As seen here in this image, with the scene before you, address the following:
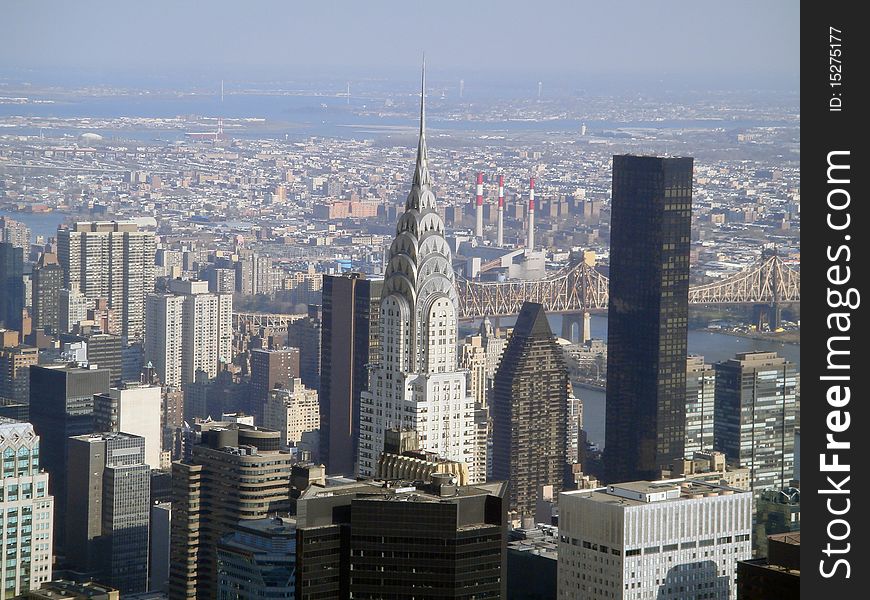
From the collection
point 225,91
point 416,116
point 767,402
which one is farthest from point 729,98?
point 225,91

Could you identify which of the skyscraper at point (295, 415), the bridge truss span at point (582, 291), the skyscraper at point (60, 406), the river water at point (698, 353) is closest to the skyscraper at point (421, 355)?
the bridge truss span at point (582, 291)

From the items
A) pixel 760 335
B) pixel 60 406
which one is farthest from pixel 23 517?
pixel 760 335

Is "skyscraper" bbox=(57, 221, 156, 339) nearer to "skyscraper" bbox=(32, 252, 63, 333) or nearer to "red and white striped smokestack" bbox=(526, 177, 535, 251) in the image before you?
"skyscraper" bbox=(32, 252, 63, 333)

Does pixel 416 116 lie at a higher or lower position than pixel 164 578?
higher

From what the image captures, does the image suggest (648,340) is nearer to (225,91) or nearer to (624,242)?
(624,242)

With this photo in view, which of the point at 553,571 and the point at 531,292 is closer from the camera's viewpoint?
the point at 553,571

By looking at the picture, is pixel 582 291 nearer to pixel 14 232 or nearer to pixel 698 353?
pixel 698 353
